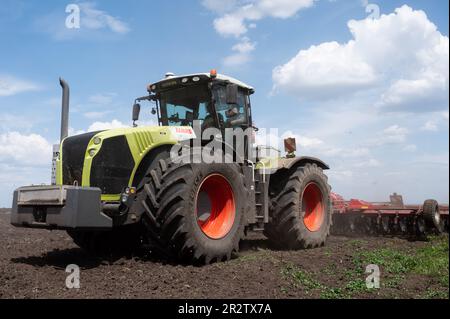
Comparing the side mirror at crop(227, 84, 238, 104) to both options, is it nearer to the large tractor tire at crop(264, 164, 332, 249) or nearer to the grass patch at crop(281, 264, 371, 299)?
the large tractor tire at crop(264, 164, 332, 249)

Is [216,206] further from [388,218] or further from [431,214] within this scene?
[388,218]

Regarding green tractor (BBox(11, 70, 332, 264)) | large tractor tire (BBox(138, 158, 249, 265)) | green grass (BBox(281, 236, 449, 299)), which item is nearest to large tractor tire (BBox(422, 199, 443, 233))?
green grass (BBox(281, 236, 449, 299))

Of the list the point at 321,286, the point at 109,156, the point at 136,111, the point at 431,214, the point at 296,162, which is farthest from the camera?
the point at 431,214

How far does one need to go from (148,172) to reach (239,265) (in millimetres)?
1845

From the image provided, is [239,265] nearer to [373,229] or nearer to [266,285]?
[266,285]

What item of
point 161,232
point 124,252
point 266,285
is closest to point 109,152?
point 161,232

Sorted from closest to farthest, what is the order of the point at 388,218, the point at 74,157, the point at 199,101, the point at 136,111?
the point at 74,157
the point at 199,101
the point at 136,111
the point at 388,218

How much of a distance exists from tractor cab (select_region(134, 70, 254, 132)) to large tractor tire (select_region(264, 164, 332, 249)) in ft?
4.61

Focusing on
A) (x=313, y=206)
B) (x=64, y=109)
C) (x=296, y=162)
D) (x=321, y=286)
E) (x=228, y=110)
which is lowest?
(x=321, y=286)

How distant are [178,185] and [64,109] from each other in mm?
2384

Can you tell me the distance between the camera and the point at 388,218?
A: 1254 cm

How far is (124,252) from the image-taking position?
24.3ft
